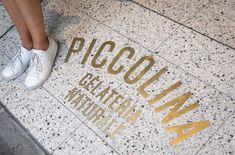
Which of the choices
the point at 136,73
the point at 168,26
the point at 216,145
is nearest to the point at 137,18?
the point at 168,26

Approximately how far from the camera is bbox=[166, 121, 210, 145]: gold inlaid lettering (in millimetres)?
1372

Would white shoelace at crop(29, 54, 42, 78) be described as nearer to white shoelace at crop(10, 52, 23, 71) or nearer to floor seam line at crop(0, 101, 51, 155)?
white shoelace at crop(10, 52, 23, 71)

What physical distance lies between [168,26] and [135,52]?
0.24 meters

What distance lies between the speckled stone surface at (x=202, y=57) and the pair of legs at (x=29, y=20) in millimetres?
622

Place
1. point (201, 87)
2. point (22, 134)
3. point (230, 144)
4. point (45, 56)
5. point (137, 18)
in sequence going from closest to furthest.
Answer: point (230, 144), point (201, 87), point (22, 134), point (45, 56), point (137, 18)

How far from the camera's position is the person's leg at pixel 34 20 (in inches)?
60.1

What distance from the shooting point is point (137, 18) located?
188cm

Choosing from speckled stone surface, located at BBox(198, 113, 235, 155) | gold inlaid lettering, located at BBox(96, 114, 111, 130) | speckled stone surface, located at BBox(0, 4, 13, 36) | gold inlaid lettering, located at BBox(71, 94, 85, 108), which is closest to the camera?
speckled stone surface, located at BBox(198, 113, 235, 155)

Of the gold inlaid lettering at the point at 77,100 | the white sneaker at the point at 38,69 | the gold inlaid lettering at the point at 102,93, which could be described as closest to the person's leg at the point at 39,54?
the white sneaker at the point at 38,69

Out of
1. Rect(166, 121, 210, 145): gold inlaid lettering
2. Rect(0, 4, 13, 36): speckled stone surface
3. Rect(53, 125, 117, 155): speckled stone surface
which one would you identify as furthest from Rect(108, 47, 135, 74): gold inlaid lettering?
Rect(0, 4, 13, 36): speckled stone surface

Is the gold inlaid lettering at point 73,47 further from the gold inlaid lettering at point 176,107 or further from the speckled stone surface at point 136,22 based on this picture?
the gold inlaid lettering at point 176,107

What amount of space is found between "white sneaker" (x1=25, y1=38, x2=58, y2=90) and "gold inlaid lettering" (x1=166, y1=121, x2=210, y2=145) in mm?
756

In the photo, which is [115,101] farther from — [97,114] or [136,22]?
[136,22]

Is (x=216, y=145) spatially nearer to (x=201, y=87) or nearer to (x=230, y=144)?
(x=230, y=144)
